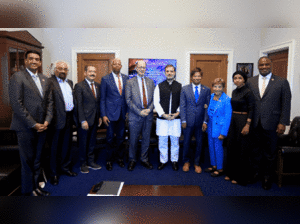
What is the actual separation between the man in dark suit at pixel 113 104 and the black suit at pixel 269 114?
5.50 ft

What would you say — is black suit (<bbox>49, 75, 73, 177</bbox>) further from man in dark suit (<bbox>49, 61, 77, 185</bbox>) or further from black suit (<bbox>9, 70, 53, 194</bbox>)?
black suit (<bbox>9, 70, 53, 194</bbox>)

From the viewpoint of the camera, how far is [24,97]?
1.88 m

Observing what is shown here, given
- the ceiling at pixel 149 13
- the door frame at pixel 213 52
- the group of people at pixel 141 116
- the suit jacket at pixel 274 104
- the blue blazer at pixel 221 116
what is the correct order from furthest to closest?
the door frame at pixel 213 52 → the blue blazer at pixel 221 116 → the suit jacket at pixel 274 104 → the group of people at pixel 141 116 → the ceiling at pixel 149 13

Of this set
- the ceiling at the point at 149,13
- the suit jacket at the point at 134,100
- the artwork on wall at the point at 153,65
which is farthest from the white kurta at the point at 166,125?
the ceiling at the point at 149,13

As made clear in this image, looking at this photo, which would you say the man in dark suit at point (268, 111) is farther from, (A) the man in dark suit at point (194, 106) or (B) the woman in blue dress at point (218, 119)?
(A) the man in dark suit at point (194, 106)

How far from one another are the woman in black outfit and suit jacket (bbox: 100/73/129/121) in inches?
59.2

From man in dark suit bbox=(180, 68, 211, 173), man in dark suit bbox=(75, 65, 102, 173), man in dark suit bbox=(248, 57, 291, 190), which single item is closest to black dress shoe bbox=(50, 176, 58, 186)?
man in dark suit bbox=(75, 65, 102, 173)

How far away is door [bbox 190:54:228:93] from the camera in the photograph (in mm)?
4488

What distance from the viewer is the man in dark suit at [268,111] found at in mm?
2125

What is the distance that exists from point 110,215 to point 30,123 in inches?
77.9

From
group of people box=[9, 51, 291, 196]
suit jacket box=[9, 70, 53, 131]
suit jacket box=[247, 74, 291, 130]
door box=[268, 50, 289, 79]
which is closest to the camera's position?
suit jacket box=[9, 70, 53, 131]

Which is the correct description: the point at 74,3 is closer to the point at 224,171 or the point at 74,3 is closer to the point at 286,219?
the point at 286,219

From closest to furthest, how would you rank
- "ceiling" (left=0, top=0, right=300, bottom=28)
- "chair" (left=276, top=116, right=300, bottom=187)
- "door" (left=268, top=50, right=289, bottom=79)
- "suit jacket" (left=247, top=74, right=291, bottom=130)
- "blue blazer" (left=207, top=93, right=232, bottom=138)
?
"ceiling" (left=0, top=0, right=300, bottom=28) → "suit jacket" (left=247, top=74, right=291, bottom=130) → "chair" (left=276, top=116, right=300, bottom=187) → "blue blazer" (left=207, top=93, right=232, bottom=138) → "door" (left=268, top=50, right=289, bottom=79)

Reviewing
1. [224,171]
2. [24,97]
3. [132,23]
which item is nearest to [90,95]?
[24,97]
